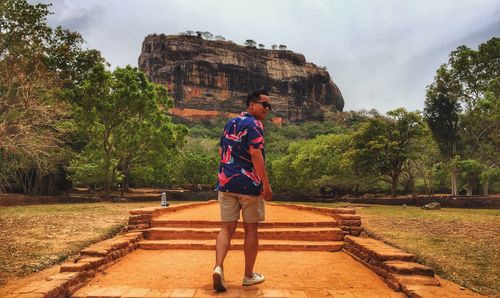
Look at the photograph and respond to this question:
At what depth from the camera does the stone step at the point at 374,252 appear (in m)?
4.61

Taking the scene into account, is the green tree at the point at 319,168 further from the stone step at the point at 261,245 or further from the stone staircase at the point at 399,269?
the stone staircase at the point at 399,269

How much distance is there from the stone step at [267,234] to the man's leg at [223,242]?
9.75ft

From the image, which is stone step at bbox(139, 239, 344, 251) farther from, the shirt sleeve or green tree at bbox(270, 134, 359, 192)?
green tree at bbox(270, 134, 359, 192)

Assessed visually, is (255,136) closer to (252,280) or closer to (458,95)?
(252,280)

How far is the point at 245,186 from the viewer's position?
3.87 meters

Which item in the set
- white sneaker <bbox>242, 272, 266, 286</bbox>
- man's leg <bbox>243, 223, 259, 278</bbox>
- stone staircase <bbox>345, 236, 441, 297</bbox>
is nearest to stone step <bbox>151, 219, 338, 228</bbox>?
stone staircase <bbox>345, 236, 441, 297</bbox>

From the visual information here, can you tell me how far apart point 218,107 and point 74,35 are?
247 ft

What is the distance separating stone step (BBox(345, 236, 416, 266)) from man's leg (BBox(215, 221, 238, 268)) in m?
1.99

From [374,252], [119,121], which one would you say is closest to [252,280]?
[374,252]

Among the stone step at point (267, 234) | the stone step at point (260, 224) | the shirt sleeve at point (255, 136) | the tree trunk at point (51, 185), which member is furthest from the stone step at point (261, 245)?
the tree trunk at point (51, 185)

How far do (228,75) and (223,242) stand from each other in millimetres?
101991

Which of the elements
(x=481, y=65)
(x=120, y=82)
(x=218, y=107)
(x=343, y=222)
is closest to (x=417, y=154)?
(x=481, y=65)

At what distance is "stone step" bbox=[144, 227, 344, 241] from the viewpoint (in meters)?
6.86

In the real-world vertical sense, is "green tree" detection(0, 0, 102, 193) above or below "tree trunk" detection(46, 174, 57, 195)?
above
